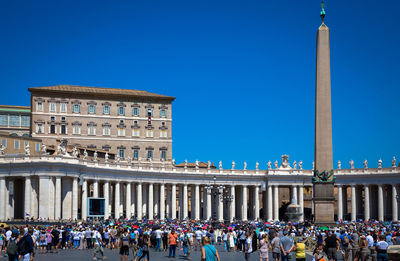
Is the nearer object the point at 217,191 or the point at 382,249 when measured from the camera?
the point at 382,249

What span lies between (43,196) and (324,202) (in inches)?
1391

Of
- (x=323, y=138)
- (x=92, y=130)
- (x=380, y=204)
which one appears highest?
(x=92, y=130)

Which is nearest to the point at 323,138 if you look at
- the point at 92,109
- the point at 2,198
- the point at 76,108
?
the point at 2,198

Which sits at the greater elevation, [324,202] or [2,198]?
[324,202]

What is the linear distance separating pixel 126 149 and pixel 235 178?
1754 cm

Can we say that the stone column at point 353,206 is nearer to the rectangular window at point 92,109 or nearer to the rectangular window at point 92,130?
the rectangular window at point 92,130

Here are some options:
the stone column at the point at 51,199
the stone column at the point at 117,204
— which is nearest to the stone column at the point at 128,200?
the stone column at the point at 117,204

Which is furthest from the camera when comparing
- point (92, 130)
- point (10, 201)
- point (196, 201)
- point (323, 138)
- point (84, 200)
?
point (92, 130)

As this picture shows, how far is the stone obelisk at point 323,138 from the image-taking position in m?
40.8

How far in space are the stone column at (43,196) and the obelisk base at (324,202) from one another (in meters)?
34.2

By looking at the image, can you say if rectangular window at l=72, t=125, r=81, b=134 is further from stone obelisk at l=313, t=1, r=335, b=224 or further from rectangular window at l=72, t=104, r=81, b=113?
stone obelisk at l=313, t=1, r=335, b=224

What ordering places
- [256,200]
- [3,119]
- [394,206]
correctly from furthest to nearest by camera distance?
[3,119] < [256,200] < [394,206]

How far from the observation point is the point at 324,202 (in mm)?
41438

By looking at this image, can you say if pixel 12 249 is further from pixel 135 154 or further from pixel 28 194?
pixel 135 154
